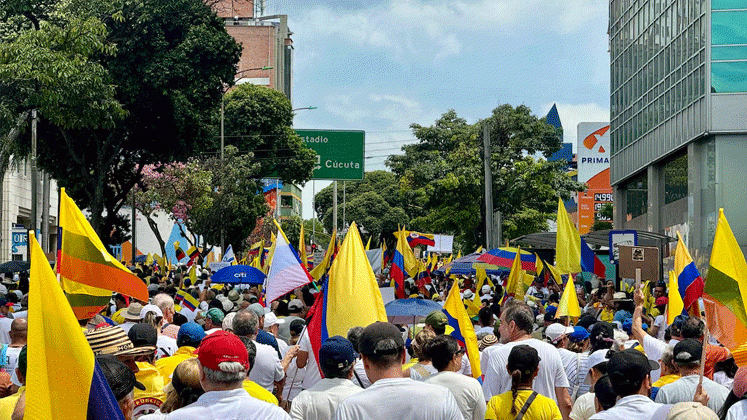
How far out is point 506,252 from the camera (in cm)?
2122

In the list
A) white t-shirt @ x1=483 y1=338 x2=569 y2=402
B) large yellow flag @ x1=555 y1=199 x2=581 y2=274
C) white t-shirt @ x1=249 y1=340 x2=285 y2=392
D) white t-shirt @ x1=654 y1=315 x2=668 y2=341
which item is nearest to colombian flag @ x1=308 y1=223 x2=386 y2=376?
white t-shirt @ x1=249 y1=340 x2=285 y2=392

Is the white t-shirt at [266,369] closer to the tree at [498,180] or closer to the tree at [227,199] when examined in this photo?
the tree at [227,199]

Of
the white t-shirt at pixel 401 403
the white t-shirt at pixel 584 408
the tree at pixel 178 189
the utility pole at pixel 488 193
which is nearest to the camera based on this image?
the white t-shirt at pixel 401 403

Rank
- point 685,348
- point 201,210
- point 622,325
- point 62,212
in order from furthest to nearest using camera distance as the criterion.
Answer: point 201,210 → point 622,325 → point 62,212 → point 685,348

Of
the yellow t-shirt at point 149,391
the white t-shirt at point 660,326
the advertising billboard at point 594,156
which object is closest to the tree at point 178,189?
the white t-shirt at point 660,326

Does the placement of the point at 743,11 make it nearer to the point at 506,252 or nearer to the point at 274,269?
the point at 506,252

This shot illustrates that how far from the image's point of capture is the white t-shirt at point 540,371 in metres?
6.76

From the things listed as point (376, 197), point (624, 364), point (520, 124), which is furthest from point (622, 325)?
point (376, 197)

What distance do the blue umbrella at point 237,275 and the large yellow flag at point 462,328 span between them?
349 inches

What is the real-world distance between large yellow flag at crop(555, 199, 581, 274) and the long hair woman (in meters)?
8.24

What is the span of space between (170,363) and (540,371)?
2.50 m

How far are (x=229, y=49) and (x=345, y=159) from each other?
572 inches

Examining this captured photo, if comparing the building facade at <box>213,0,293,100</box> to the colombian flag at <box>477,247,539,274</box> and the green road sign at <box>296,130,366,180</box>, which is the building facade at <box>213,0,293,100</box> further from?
the colombian flag at <box>477,247,539,274</box>

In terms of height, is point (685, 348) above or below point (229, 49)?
below
